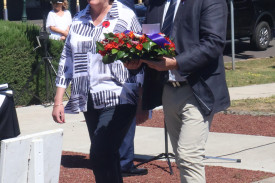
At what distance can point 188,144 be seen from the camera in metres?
4.30

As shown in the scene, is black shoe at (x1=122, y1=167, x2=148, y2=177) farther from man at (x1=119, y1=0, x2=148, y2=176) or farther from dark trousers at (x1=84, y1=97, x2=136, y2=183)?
dark trousers at (x1=84, y1=97, x2=136, y2=183)

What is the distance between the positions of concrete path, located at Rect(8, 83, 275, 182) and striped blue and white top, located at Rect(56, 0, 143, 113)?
2174mm

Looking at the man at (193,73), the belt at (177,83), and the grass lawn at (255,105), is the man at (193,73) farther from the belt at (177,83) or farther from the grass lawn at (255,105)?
the grass lawn at (255,105)

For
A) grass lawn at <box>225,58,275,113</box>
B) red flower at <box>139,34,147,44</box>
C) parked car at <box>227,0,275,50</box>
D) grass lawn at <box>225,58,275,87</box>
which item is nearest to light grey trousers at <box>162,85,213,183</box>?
red flower at <box>139,34,147,44</box>

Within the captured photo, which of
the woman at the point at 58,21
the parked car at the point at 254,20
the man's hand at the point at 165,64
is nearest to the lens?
the man's hand at the point at 165,64

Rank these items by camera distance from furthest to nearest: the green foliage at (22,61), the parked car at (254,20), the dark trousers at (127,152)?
the parked car at (254,20), the green foliage at (22,61), the dark trousers at (127,152)

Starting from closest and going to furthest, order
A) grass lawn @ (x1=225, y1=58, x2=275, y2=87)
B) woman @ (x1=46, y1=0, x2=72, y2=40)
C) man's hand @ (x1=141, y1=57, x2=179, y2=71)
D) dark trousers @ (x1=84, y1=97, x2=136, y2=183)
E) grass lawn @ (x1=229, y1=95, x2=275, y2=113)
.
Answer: man's hand @ (x1=141, y1=57, x2=179, y2=71)
dark trousers @ (x1=84, y1=97, x2=136, y2=183)
grass lawn @ (x1=229, y1=95, x2=275, y2=113)
woman @ (x1=46, y1=0, x2=72, y2=40)
grass lawn @ (x1=225, y1=58, x2=275, y2=87)

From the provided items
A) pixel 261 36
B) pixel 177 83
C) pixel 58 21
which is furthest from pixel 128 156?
pixel 261 36

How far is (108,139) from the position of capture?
15.5 feet

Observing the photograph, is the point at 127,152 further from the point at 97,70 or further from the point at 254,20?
the point at 254,20

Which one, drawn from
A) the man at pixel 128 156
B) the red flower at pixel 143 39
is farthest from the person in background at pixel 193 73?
the man at pixel 128 156

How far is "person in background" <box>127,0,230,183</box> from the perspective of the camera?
4.17m

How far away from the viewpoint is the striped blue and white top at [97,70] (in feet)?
15.9

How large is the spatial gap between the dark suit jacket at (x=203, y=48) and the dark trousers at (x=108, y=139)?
0.50 m
